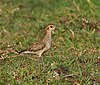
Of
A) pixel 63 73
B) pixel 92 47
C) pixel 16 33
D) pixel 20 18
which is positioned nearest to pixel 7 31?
pixel 16 33

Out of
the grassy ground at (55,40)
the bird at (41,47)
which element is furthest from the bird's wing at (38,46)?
Answer: the grassy ground at (55,40)

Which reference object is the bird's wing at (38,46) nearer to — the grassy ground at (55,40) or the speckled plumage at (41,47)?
the speckled plumage at (41,47)

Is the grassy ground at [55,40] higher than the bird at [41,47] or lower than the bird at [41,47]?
lower

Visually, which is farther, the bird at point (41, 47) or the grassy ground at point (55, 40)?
the bird at point (41, 47)

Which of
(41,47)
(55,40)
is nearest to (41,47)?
(41,47)

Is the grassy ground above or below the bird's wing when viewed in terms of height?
below

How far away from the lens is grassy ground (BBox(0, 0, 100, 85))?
24.7 ft

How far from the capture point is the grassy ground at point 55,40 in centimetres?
754

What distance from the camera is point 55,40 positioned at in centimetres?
963

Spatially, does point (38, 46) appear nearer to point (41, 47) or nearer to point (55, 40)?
point (41, 47)

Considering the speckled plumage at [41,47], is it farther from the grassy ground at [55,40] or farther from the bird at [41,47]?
the grassy ground at [55,40]

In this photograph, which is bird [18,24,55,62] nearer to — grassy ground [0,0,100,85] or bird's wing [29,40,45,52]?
bird's wing [29,40,45,52]

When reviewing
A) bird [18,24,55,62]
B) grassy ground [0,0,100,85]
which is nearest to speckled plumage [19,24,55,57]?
bird [18,24,55,62]

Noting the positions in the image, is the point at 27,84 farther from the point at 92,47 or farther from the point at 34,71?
the point at 92,47
